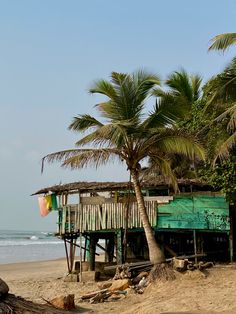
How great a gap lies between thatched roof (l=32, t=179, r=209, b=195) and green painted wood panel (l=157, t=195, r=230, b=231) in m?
0.80

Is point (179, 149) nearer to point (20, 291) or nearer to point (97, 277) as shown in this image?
point (97, 277)

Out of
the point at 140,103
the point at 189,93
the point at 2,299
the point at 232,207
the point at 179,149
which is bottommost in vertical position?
the point at 2,299

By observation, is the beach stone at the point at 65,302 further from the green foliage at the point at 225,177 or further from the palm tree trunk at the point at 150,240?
the green foliage at the point at 225,177

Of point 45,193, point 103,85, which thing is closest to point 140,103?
point 103,85

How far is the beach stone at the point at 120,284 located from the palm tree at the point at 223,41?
7.82 metres

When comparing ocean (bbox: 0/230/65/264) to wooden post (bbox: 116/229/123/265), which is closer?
wooden post (bbox: 116/229/123/265)

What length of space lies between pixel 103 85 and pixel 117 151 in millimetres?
2228

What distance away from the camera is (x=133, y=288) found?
1382 centimetres

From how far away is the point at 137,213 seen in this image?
56.1 feet

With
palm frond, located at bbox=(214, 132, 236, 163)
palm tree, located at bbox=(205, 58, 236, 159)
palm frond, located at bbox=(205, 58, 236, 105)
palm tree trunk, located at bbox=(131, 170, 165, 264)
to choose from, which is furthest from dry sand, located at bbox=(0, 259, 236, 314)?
palm frond, located at bbox=(205, 58, 236, 105)

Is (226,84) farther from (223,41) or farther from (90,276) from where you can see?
(90,276)

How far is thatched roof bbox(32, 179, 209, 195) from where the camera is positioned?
17.4 m

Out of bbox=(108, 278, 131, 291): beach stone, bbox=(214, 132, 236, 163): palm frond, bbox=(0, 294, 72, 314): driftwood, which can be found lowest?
bbox=(108, 278, 131, 291): beach stone

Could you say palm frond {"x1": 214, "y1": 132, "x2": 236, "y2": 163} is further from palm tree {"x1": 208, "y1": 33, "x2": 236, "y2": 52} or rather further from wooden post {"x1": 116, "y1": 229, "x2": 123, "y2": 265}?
wooden post {"x1": 116, "y1": 229, "x2": 123, "y2": 265}
